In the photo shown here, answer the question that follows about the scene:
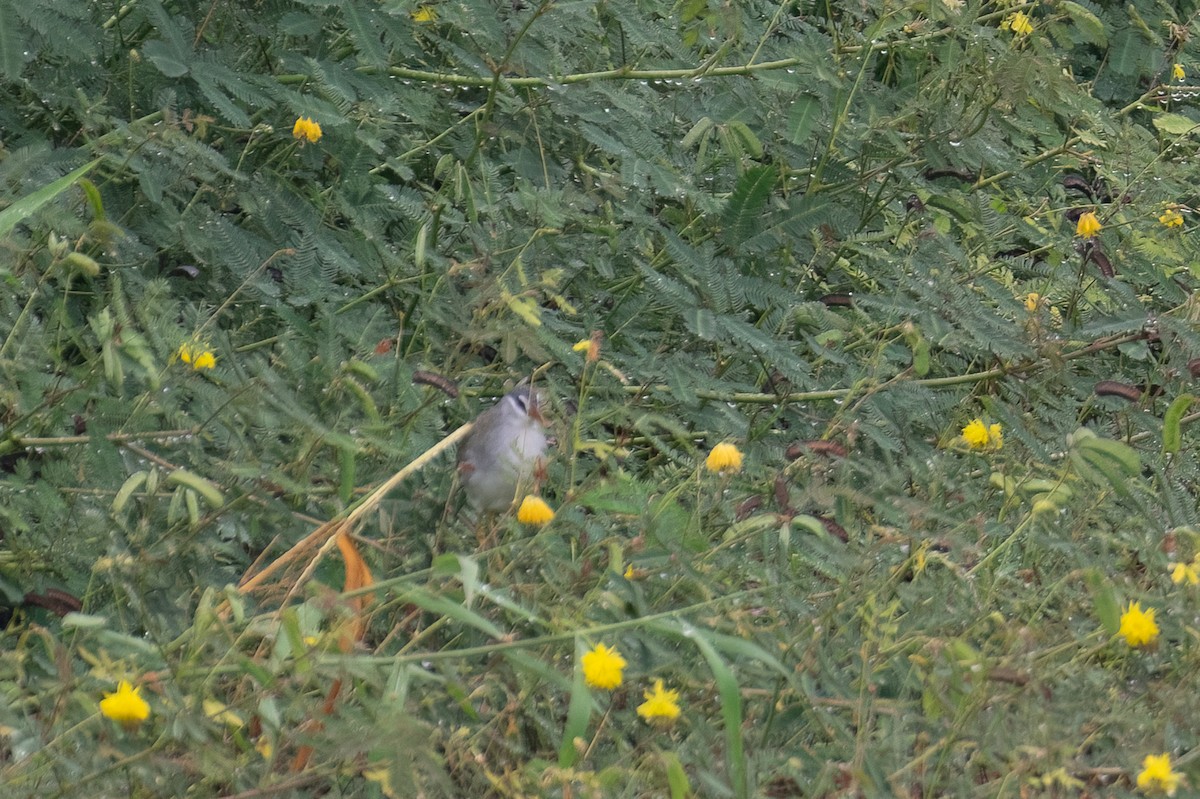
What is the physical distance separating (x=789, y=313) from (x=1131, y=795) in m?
1.91

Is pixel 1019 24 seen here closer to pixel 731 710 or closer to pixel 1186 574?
pixel 1186 574

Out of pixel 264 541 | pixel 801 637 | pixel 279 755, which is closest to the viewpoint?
pixel 279 755

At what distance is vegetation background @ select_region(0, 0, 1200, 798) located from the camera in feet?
6.70

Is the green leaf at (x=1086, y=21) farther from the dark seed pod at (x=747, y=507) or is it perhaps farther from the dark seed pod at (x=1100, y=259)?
the dark seed pod at (x=747, y=507)

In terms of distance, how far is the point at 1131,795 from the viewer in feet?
6.79

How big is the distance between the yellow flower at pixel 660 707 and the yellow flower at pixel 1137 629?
24.4 inches

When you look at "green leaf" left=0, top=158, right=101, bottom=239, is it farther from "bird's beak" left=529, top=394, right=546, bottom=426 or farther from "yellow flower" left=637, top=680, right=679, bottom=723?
"yellow flower" left=637, top=680, right=679, bottom=723

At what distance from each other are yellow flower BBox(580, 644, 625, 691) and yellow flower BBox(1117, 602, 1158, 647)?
2.32 ft

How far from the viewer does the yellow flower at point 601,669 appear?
1.93 metres

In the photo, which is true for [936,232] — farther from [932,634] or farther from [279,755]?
[279,755]

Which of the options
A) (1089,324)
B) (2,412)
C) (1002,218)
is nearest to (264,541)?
(2,412)

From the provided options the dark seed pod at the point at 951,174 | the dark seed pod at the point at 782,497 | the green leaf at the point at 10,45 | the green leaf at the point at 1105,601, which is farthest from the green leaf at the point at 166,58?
the green leaf at the point at 1105,601

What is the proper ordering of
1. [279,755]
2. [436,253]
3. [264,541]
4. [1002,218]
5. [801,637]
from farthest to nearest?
1. [1002,218]
2. [436,253]
3. [264,541]
4. [801,637]
5. [279,755]

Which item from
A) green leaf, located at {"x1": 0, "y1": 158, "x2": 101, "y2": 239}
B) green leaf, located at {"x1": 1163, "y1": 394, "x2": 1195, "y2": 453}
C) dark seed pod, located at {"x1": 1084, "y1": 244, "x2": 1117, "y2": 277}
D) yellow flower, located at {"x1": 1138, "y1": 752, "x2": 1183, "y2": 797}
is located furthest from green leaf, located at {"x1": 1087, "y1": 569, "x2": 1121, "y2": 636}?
dark seed pod, located at {"x1": 1084, "y1": 244, "x2": 1117, "y2": 277}
